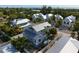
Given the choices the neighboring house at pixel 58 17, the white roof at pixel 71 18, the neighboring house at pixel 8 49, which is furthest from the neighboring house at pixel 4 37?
the white roof at pixel 71 18

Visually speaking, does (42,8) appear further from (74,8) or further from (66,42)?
(66,42)

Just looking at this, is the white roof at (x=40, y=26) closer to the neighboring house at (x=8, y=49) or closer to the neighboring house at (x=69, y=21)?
the neighboring house at (x=69, y=21)

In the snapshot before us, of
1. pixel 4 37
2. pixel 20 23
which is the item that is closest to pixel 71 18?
pixel 20 23

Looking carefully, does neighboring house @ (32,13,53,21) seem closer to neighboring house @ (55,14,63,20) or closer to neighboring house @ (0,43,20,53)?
neighboring house @ (55,14,63,20)

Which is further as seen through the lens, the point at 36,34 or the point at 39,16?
the point at 39,16

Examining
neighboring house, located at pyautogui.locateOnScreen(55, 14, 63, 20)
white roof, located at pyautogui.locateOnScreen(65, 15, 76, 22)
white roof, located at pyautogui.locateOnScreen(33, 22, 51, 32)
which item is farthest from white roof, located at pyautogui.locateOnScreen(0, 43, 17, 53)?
white roof, located at pyautogui.locateOnScreen(65, 15, 76, 22)

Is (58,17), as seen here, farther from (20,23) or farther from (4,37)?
(4,37)
